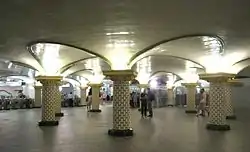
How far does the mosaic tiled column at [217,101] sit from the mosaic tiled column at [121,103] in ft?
13.4

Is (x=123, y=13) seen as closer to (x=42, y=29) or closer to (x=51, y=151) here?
(x=42, y=29)

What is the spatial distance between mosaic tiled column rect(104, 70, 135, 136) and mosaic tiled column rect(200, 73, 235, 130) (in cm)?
407

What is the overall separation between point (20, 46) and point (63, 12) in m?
5.15

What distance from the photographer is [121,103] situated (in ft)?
41.0

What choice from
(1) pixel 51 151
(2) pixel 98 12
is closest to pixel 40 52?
(1) pixel 51 151

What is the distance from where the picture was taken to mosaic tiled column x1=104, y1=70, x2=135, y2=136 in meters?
12.4

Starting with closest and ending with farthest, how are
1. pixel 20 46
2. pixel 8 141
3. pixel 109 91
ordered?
pixel 8 141 → pixel 20 46 → pixel 109 91

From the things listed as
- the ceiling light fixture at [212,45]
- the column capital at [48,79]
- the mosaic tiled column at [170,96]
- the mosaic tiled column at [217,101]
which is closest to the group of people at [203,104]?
the mosaic tiled column at [217,101]

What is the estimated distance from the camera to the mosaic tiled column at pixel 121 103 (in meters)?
12.4

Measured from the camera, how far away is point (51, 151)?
29.6 ft

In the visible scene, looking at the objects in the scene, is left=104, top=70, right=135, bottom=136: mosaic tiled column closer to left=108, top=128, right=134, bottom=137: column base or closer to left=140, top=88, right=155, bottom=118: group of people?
left=108, top=128, right=134, bottom=137: column base

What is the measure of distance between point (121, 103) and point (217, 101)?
→ 4487 millimetres

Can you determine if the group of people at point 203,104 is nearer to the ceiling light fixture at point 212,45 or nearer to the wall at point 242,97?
the ceiling light fixture at point 212,45

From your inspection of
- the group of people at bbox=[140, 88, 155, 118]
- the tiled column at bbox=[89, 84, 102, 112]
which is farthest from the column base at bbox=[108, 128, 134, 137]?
the tiled column at bbox=[89, 84, 102, 112]
